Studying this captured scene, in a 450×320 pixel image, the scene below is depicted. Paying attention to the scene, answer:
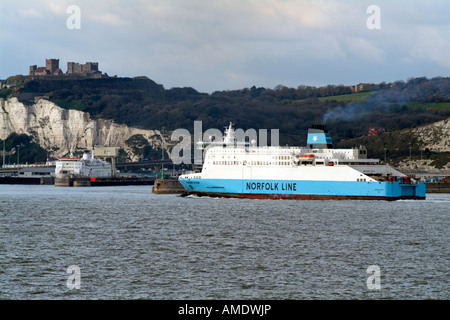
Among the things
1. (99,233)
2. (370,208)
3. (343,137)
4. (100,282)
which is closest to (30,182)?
(343,137)

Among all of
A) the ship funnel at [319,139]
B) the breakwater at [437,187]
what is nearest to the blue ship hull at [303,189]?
the ship funnel at [319,139]

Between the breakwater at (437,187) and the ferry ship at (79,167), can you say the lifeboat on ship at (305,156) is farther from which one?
the ferry ship at (79,167)

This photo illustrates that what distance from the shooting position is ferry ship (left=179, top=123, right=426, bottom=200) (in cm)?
7431

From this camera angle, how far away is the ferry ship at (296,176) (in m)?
74.3

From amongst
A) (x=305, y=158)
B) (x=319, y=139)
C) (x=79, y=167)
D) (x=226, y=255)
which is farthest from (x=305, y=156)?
(x=79, y=167)

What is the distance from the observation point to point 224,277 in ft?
93.2

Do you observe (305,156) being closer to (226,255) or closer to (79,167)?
(226,255)

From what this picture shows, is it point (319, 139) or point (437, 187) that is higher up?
point (319, 139)

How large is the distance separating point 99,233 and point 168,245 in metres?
7.60

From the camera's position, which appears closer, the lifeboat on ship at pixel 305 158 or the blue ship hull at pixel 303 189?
the blue ship hull at pixel 303 189

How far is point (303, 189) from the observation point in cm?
A: 7562

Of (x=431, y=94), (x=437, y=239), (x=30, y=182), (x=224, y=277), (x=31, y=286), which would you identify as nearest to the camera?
(x=31, y=286)

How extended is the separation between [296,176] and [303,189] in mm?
1640
